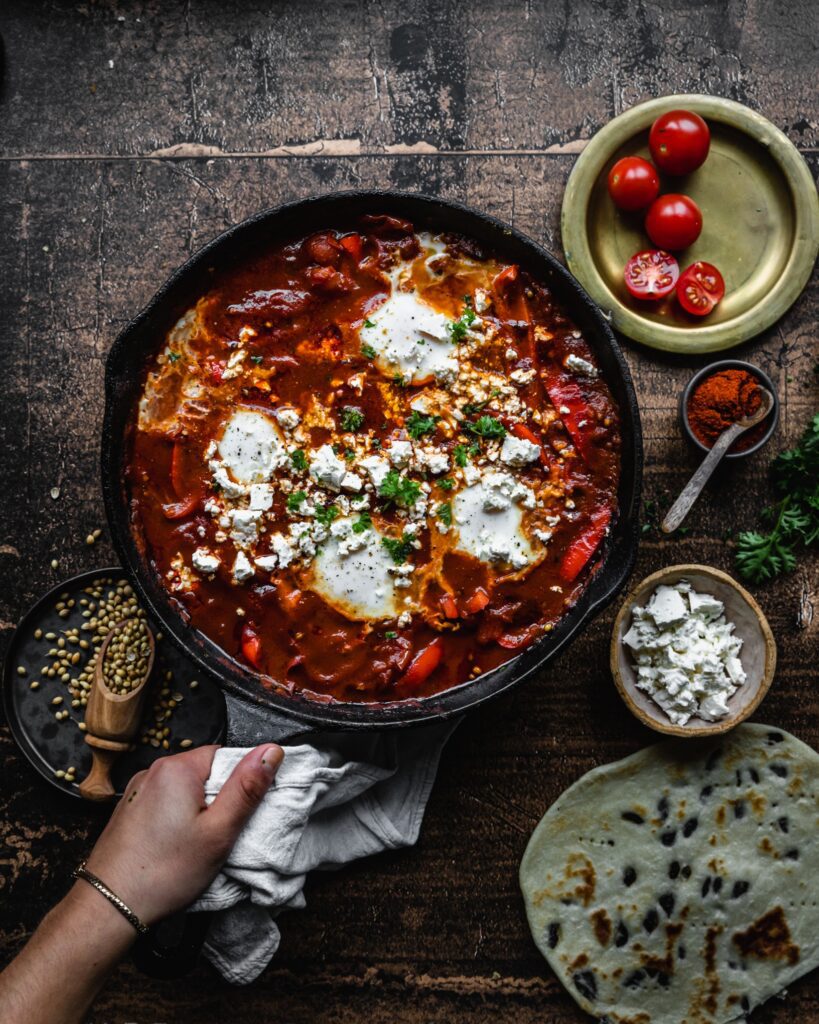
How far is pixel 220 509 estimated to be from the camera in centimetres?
377

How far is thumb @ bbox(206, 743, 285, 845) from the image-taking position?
349 centimetres

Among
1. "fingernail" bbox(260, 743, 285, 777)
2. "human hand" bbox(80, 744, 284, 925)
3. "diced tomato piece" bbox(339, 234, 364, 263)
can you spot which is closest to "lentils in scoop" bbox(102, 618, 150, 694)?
"human hand" bbox(80, 744, 284, 925)

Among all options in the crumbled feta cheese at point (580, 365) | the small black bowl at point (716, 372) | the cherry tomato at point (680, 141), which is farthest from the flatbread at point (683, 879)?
the cherry tomato at point (680, 141)

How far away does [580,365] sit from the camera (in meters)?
3.81

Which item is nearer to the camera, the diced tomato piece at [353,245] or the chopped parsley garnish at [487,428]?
the chopped parsley garnish at [487,428]

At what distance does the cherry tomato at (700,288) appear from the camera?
13.8ft

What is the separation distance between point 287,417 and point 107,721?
1627mm

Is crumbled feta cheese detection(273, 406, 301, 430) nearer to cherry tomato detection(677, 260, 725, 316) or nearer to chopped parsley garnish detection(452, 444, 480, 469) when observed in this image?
chopped parsley garnish detection(452, 444, 480, 469)

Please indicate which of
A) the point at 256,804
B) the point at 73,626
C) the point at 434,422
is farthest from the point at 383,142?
the point at 256,804

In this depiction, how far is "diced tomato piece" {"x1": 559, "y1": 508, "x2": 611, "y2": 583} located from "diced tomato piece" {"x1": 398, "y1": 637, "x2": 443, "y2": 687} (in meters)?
0.63

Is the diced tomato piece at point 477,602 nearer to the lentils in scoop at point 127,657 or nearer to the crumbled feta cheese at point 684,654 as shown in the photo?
the crumbled feta cheese at point 684,654

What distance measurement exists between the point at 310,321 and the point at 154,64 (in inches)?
68.1

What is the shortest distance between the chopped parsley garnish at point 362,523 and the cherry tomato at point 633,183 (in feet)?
6.50

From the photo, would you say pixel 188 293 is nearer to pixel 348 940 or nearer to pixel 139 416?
pixel 139 416
